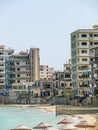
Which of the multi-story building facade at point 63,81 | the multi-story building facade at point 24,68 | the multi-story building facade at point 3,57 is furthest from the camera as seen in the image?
the multi-story building facade at point 3,57

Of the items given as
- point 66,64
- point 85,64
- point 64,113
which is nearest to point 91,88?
point 85,64

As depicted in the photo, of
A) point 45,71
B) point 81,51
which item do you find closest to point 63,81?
point 81,51

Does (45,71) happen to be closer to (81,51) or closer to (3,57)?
(3,57)

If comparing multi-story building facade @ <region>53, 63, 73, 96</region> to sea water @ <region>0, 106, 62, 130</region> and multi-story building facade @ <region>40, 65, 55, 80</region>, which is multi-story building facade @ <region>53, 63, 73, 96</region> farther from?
multi-story building facade @ <region>40, 65, 55, 80</region>

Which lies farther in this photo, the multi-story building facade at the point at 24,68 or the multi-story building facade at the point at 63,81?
the multi-story building facade at the point at 24,68

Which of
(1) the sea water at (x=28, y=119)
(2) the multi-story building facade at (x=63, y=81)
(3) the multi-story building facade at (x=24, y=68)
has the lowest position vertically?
(1) the sea water at (x=28, y=119)

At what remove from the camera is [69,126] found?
43.8 metres

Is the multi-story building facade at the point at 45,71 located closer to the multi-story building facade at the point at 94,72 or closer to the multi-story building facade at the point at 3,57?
the multi-story building facade at the point at 3,57

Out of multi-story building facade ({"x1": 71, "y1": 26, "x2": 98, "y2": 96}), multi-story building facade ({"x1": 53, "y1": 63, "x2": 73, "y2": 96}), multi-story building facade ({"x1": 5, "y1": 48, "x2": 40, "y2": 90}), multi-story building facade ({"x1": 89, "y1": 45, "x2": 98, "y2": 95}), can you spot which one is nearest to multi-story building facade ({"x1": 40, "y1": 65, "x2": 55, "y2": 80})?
multi-story building facade ({"x1": 5, "y1": 48, "x2": 40, "y2": 90})

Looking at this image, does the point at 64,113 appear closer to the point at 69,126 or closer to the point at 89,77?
the point at 89,77

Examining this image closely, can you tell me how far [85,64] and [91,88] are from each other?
29.6 ft

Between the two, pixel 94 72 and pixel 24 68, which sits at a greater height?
pixel 24 68

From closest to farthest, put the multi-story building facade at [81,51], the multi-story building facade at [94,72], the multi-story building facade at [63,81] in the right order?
the multi-story building facade at [94,72]
the multi-story building facade at [81,51]
the multi-story building facade at [63,81]

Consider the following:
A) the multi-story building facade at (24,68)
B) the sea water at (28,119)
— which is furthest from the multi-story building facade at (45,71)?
the sea water at (28,119)
